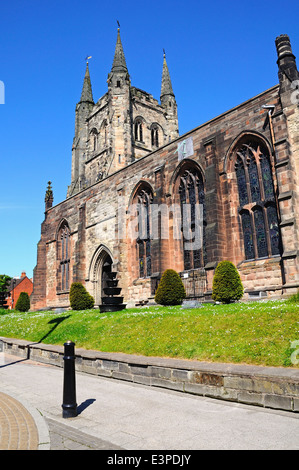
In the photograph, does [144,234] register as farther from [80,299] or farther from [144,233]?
[80,299]

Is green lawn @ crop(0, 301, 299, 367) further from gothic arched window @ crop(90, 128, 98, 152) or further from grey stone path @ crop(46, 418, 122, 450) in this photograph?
gothic arched window @ crop(90, 128, 98, 152)

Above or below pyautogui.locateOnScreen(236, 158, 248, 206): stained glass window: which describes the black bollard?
below

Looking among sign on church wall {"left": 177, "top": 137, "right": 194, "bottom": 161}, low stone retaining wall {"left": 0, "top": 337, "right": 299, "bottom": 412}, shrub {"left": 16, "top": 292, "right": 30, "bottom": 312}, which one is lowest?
low stone retaining wall {"left": 0, "top": 337, "right": 299, "bottom": 412}

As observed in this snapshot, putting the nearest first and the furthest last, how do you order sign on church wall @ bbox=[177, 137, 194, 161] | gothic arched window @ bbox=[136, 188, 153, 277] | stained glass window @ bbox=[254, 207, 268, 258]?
stained glass window @ bbox=[254, 207, 268, 258] → sign on church wall @ bbox=[177, 137, 194, 161] → gothic arched window @ bbox=[136, 188, 153, 277]

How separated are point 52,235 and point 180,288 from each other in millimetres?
18578

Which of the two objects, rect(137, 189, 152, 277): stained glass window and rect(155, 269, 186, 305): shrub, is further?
rect(137, 189, 152, 277): stained glass window

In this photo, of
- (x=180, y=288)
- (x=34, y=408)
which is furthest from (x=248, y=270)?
(x=34, y=408)

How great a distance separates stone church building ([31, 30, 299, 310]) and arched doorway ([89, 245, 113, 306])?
0.25ft

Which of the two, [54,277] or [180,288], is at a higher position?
[54,277]

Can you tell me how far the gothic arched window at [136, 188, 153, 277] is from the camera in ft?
71.0

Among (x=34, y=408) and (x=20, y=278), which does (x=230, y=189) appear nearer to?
(x=34, y=408)

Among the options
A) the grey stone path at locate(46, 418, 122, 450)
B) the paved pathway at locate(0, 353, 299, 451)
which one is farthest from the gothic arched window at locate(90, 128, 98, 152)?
the grey stone path at locate(46, 418, 122, 450)

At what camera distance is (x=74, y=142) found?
43.9 meters

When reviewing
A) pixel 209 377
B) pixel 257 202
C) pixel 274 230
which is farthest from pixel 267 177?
pixel 209 377
